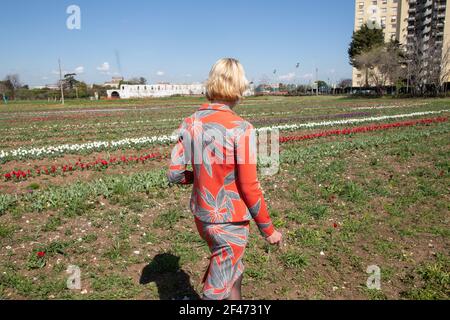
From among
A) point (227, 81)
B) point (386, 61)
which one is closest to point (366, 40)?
point (386, 61)

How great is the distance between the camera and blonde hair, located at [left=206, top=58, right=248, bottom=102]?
8.09 ft

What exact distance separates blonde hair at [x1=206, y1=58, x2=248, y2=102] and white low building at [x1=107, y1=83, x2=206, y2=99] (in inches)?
3829

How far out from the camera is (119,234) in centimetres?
555

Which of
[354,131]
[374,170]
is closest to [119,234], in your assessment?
[374,170]

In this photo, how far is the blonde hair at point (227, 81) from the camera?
2.47m

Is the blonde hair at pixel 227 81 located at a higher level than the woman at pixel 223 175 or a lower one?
higher

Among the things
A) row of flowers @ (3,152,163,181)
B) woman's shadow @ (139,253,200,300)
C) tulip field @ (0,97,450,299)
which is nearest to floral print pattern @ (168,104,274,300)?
woman's shadow @ (139,253,200,300)

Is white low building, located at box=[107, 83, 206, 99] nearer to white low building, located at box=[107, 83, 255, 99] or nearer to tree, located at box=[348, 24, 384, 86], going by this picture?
white low building, located at box=[107, 83, 255, 99]

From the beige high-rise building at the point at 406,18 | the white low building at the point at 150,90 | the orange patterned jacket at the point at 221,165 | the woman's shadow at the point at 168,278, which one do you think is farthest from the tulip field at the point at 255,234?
the white low building at the point at 150,90

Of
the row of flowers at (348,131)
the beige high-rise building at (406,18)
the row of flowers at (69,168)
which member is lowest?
the row of flowers at (69,168)

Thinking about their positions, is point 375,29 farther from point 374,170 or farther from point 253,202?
point 253,202

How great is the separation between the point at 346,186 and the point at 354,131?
29.9 ft

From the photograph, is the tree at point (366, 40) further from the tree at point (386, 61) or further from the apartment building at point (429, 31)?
the apartment building at point (429, 31)

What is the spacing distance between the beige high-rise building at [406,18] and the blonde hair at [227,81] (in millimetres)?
82366
